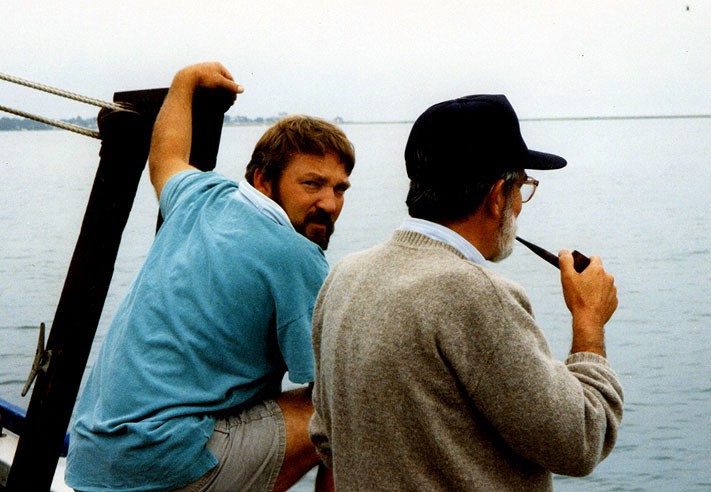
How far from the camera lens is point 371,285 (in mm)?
1999

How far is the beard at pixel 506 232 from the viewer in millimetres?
2070

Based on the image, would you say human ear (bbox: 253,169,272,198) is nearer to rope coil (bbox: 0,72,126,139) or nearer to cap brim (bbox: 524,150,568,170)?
rope coil (bbox: 0,72,126,139)

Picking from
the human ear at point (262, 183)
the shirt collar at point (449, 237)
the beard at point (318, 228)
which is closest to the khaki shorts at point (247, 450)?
the beard at point (318, 228)

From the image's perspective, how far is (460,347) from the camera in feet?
6.11

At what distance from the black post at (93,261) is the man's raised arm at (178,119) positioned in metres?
0.05

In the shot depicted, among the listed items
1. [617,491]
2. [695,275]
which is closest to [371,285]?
[617,491]

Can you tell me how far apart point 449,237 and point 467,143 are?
206mm

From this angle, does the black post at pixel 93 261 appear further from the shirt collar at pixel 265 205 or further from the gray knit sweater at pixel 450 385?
the gray knit sweater at pixel 450 385

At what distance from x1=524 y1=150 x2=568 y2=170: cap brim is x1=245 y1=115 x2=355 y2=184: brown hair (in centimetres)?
81

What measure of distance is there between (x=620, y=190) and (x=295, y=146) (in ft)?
119

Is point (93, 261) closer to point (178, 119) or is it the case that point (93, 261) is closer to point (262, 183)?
point (178, 119)

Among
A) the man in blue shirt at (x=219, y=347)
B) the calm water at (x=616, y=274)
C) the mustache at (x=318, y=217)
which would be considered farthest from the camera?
the calm water at (x=616, y=274)

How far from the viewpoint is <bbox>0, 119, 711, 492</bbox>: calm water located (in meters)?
11.1

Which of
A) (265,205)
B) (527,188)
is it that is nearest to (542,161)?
(527,188)
